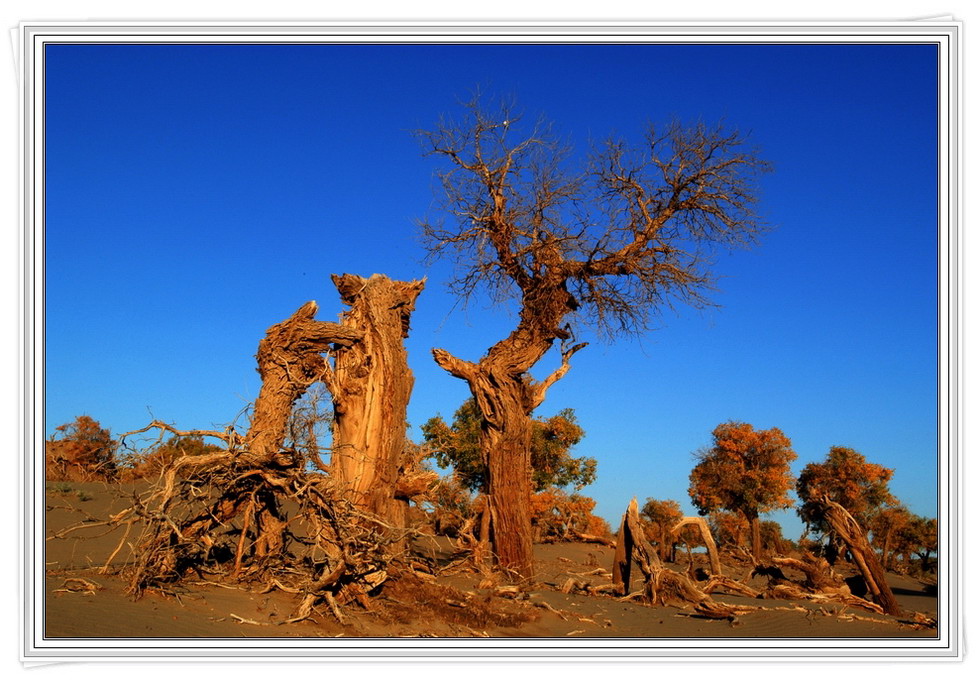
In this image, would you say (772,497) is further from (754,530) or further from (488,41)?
(488,41)

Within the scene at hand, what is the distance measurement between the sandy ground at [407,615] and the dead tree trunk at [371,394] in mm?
1920

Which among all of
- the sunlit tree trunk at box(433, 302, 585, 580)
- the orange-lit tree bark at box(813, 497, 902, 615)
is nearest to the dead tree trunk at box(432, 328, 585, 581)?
the sunlit tree trunk at box(433, 302, 585, 580)

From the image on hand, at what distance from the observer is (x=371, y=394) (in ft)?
41.7

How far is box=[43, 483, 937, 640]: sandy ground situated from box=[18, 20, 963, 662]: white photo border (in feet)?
1.62

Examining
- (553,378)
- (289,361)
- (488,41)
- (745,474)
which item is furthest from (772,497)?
(488,41)

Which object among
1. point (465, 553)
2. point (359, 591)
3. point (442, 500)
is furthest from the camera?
point (442, 500)

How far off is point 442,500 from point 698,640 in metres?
13.6

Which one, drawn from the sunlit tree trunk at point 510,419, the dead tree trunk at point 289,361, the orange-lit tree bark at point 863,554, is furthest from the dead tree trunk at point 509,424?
the orange-lit tree bark at point 863,554

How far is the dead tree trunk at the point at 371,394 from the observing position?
1244 centimetres

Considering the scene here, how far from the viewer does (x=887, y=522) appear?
22.6 meters
